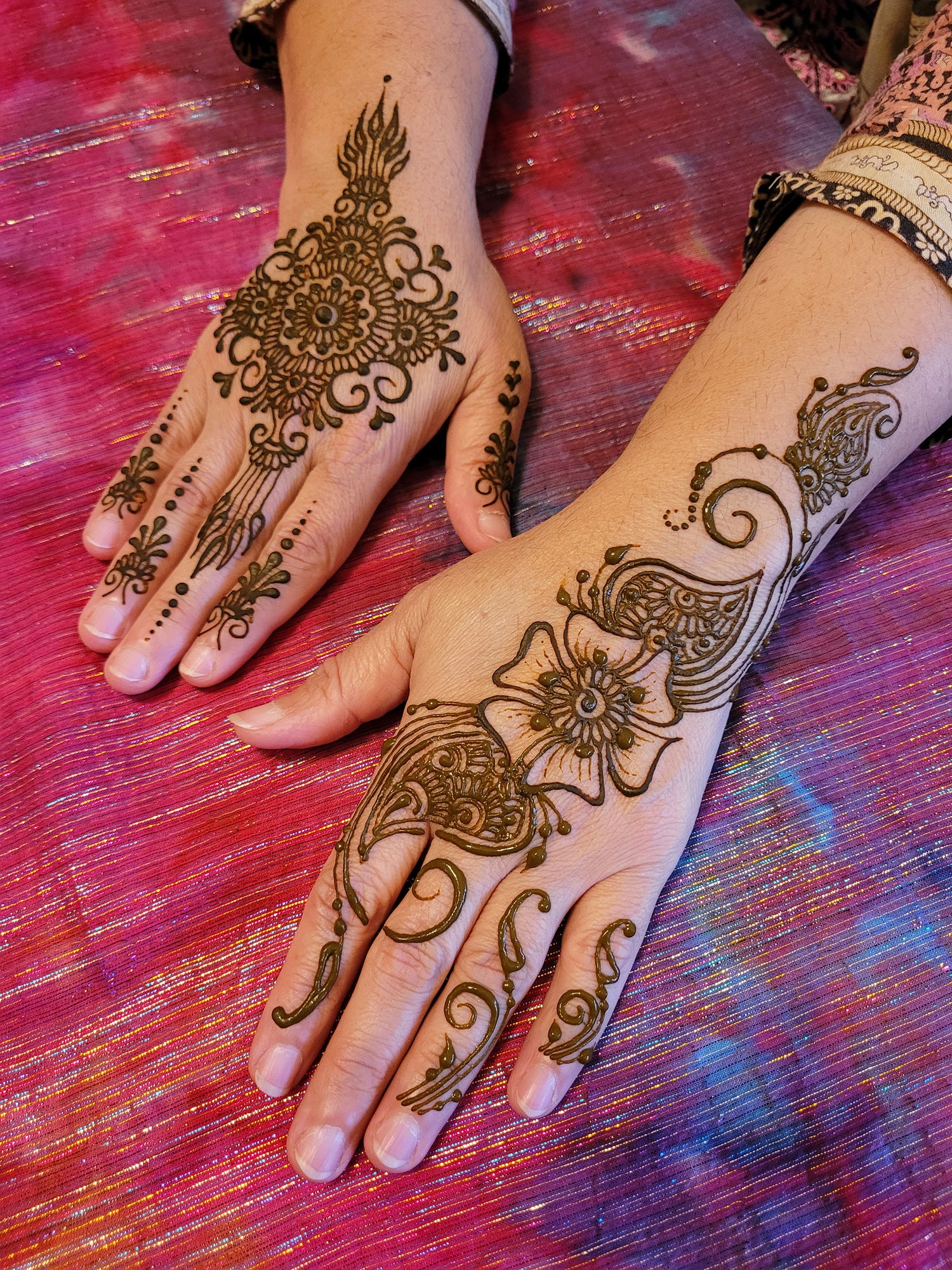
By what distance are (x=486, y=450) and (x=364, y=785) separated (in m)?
0.51

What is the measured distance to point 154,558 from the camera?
3.94 ft

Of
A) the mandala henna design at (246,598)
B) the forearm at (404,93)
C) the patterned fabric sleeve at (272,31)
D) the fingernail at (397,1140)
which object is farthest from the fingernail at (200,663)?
the patterned fabric sleeve at (272,31)

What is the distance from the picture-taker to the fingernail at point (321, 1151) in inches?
35.7

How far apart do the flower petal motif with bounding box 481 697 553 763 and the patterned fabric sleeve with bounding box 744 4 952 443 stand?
0.76 m

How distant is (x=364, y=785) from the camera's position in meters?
1.11

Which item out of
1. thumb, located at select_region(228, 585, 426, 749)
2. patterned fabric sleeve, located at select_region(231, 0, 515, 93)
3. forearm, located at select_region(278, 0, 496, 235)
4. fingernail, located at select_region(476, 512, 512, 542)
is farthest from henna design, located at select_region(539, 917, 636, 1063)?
patterned fabric sleeve, located at select_region(231, 0, 515, 93)

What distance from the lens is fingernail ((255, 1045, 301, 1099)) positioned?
0.94 m

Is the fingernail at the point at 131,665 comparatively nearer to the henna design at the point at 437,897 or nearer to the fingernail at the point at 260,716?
the fingernail at the point at 260,716

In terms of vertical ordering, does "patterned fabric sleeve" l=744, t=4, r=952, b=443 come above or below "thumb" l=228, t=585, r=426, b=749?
above

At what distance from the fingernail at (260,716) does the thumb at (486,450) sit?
0.35 metres

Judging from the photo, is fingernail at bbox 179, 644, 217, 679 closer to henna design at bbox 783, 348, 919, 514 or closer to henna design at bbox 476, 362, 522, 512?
henna design at bbox 476, 362, 522, 512

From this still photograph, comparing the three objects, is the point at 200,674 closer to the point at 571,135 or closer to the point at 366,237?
the point at 366,237

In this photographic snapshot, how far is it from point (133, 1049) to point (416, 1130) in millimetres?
349

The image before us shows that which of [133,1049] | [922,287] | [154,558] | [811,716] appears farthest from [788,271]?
[133,1049]
